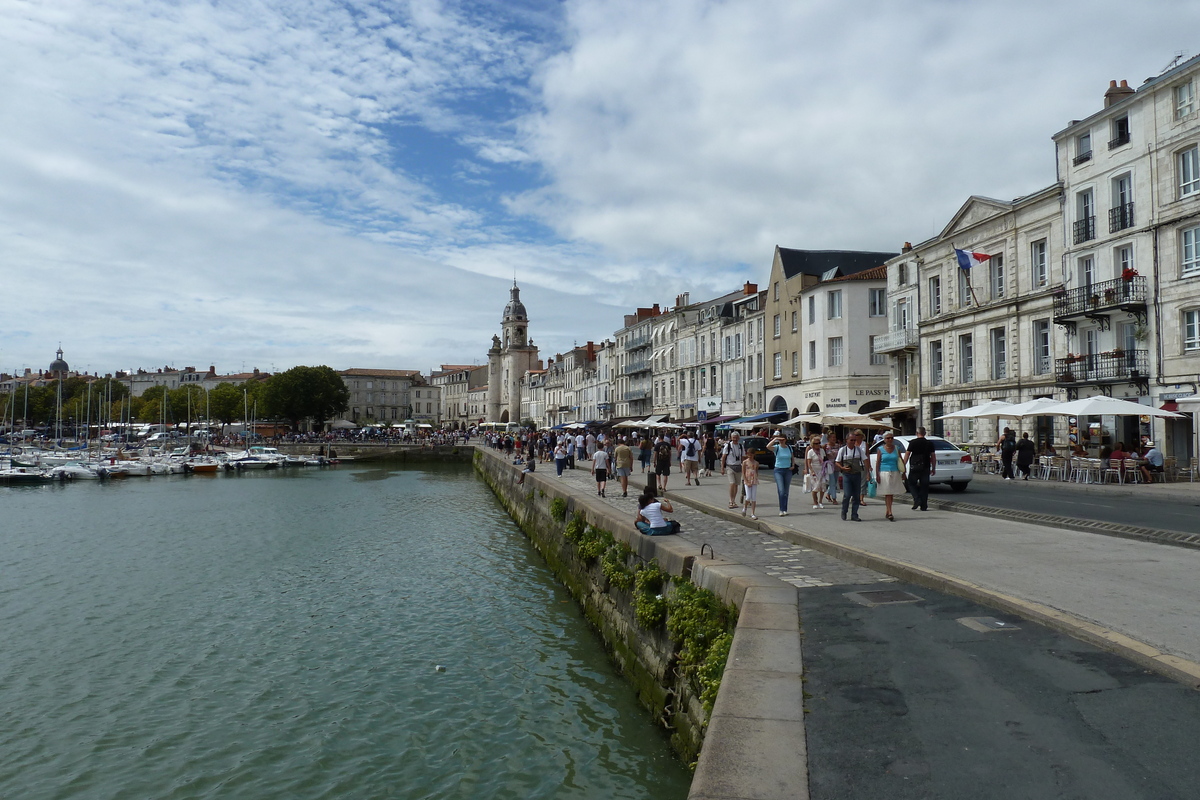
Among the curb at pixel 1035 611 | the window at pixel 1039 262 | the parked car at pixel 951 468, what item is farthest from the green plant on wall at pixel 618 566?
the window at pixel 1039 262

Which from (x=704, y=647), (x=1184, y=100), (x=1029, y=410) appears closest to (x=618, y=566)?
(x=704, y=647)

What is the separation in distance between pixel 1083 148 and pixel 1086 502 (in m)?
15.6

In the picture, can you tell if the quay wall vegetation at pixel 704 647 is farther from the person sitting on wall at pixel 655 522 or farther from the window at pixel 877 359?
the window at pixel 877 359

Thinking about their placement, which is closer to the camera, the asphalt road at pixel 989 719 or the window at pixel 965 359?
the asphalt road at pixel 989 719

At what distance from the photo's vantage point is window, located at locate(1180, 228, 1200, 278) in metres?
23.2

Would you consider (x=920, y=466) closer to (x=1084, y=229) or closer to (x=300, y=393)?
(x=1084, y=229)

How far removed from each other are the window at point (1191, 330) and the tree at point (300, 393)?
9392 centimetres

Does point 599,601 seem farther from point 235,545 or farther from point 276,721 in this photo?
point 235,545

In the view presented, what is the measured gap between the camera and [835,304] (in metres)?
42.4

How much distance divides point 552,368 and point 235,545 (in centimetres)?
8005

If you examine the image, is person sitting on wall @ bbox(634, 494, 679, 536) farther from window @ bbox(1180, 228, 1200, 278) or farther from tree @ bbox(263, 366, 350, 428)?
tree @ bbox(263, 366, 350, 428)

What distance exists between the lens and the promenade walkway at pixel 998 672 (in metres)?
4.11

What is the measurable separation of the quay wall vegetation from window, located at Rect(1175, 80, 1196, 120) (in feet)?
69.3

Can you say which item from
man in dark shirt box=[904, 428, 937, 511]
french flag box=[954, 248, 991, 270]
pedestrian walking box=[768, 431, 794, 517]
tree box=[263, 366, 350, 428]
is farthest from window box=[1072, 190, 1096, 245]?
tree box=[263, 366, 350, 428]
